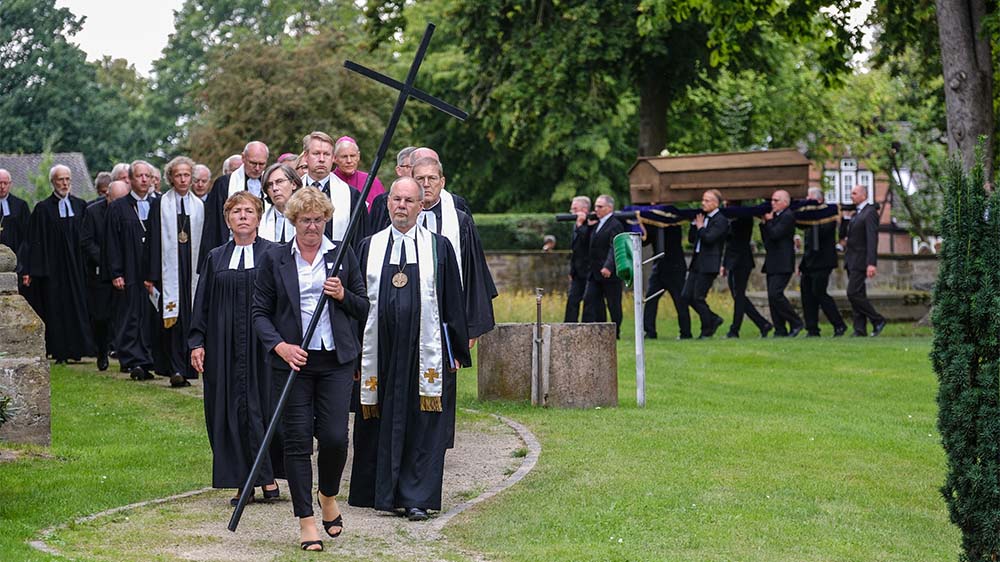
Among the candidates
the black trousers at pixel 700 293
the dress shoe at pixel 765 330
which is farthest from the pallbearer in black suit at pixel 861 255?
the black trousers at pixel 700 293

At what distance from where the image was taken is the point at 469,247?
10156 millimetres

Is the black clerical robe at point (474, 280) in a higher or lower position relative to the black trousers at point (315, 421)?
higher

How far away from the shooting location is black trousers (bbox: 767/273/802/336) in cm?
2219

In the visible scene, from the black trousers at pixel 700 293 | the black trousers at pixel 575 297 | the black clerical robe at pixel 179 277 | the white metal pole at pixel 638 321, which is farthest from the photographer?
the black trousers at pixel 700 293

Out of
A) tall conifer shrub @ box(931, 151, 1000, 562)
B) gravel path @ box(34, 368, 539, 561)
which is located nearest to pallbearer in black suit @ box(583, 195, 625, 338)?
gravel path @ box(34, 368, 539, 561)

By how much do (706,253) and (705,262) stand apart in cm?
13

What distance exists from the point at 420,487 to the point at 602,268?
11.5m

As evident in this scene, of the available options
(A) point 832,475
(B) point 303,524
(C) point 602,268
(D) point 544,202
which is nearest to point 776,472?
(A) point 832,475

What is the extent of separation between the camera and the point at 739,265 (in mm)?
22375

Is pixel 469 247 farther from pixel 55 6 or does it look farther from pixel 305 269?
pixel 55 6

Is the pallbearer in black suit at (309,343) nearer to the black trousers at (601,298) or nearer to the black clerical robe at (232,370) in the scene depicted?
the black clerical robe at (232,370)

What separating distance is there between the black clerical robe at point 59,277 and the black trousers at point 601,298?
649 cm

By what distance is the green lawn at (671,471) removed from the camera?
859 centimetres

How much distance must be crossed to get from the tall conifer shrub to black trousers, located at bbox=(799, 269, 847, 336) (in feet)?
46.8
